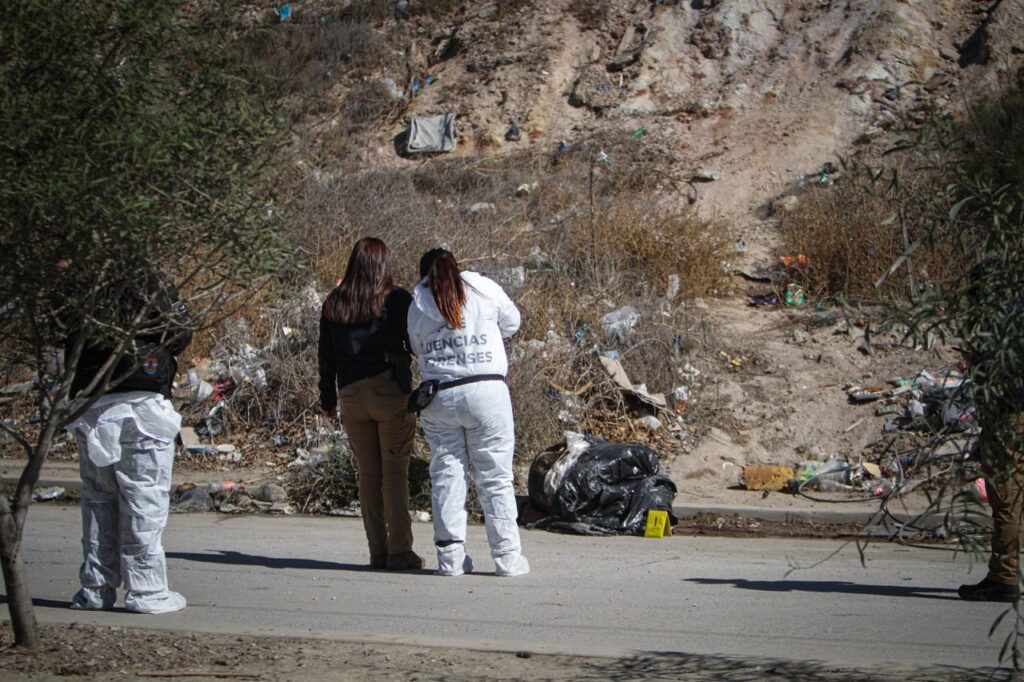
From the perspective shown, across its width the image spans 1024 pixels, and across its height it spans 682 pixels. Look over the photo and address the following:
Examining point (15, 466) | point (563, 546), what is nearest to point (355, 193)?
point (15, 466)

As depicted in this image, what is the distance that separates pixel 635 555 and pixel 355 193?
440 inches

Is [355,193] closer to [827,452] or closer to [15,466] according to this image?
[15,466]

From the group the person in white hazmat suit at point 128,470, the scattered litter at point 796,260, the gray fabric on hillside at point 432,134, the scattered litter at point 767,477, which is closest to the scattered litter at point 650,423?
the scattered litter at point 767,477

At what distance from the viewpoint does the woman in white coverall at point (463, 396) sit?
7.03 metres

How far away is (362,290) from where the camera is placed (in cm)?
740

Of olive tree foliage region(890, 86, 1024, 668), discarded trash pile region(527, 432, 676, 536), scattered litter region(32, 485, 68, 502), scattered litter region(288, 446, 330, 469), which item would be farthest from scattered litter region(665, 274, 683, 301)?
olive tree foliage region(890, 86, 1024, 668)

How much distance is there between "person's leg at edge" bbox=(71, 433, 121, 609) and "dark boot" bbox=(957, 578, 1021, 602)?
485cm

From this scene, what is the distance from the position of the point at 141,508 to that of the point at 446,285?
7.37 feet

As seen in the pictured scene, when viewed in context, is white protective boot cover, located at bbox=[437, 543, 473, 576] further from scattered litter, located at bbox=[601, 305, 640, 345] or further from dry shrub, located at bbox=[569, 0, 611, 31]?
dry shrub, located at bbox=[569, 0, 611, 31]

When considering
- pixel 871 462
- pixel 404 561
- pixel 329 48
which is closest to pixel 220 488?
Answer: pixel 404 561

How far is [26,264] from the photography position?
15.4ft

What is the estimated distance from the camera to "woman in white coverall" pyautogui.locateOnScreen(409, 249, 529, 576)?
23.0 ft

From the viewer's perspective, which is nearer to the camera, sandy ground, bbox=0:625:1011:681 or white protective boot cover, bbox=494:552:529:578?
sandy ground, bbox=0:625:1011:681

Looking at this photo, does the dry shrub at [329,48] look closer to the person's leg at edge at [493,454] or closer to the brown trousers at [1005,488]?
the person's leg at edge at [493,454]
